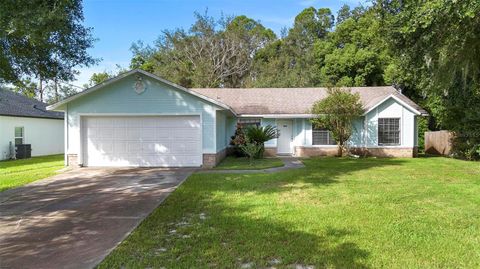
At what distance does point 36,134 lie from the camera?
75.0 feet

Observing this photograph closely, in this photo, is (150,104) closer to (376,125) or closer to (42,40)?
(42,40)

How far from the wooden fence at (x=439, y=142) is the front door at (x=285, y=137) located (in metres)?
8.82

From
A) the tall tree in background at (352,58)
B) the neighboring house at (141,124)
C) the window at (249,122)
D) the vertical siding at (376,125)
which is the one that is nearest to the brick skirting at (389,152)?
the vertical siding at (376,125)

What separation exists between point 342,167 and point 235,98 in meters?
10.5

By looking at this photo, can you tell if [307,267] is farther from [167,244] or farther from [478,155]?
[478,155]

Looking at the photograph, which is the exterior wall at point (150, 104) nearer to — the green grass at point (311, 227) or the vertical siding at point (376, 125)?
the green grass at point (311, 227)

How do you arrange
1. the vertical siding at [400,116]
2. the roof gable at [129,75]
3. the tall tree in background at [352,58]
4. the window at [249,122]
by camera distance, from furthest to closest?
the tall tree in background at [352,58] → the window at [249,122] → the vertical siding at [400,116] → the roof gable at [129,75]

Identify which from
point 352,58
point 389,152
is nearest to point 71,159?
point 389,152

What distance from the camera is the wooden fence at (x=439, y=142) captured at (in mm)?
21406

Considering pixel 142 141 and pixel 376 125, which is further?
pixel 376 125

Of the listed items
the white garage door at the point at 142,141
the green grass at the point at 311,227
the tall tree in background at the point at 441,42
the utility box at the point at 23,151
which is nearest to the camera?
the green grass at the point at 311,227

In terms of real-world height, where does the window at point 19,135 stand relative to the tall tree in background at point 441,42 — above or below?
below

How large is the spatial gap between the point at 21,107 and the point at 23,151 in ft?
10.2

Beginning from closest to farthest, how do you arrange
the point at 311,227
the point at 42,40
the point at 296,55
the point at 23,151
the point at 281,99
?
the point at 311,227
the point at 42,40
the point at 23,151
the point at 281,99
the point at 296,55
